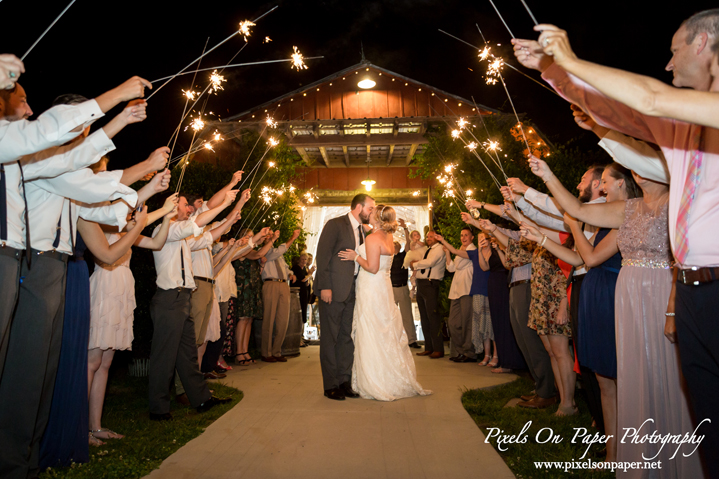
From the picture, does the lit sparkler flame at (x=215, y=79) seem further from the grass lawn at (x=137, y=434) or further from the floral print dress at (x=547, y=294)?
the floral print dress at (x=547, y=294)

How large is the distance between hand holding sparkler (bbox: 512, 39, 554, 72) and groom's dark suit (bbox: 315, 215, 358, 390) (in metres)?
3.70

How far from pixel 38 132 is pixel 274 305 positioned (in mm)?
6646

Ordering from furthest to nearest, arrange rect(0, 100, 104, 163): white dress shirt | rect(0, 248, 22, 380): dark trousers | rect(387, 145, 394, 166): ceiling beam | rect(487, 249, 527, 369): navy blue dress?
rect(387, 145, 394, 166): ceiling beam → rect(487, 249, 527, 369): navy blue dress → rect(0, 248, 22, 380): dark trousers → rect(0, 100, 104, 163): white dress shirt

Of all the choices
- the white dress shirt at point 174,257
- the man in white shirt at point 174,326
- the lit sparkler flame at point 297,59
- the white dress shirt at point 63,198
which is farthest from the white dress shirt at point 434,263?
the white dress shirt at point 63,198

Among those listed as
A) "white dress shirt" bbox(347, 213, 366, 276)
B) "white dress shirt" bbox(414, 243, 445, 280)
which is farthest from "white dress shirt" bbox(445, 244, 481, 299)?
"white dress shirt" bbox(347, 213, 366, 276)

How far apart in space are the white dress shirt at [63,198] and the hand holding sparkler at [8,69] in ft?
2.82

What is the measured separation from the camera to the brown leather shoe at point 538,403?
462cm

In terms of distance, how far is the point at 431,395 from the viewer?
5109 millimetres

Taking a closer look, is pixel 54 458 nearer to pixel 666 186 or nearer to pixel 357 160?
pixel 666 186

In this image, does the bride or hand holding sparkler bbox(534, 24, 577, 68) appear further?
the bride

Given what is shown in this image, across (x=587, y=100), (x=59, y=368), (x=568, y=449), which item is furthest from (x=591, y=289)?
(x=59, y=368)

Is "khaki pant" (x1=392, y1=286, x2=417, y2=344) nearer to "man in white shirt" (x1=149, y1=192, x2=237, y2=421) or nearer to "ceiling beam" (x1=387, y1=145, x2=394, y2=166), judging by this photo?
"man in white shirt" (x1=149, y1=192, x2=237, y2=421)

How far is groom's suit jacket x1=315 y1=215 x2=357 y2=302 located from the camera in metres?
5.40

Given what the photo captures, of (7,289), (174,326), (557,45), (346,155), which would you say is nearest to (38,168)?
(7,289)
